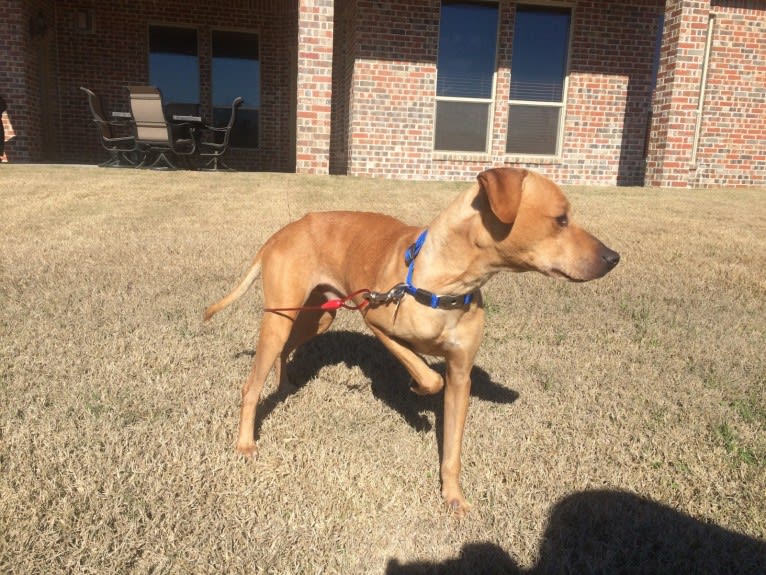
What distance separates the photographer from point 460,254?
253 cm

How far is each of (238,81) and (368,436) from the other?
620 inches

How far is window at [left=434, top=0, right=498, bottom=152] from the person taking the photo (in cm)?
1265

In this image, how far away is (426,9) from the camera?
40.5 ft

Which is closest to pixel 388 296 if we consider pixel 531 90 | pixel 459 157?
pixel 459 157

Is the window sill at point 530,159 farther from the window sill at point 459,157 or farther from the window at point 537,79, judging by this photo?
the window sill at point 459,157

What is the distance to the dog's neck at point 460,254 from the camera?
97.7 inches

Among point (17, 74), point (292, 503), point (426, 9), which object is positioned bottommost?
point (292, 503)

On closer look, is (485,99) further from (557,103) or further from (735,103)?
(735,103)

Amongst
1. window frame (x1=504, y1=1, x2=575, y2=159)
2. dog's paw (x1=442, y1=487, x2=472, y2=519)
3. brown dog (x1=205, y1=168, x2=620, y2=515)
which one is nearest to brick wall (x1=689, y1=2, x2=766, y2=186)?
window frame (x1=504, y1=1, x2=575, y2=159)

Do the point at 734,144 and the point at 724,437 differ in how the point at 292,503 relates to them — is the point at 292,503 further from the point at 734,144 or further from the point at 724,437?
the point at 734,144

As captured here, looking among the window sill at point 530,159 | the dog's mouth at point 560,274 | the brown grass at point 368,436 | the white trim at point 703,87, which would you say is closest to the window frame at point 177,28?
the window sill at point 530,159

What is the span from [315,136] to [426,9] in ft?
12.3

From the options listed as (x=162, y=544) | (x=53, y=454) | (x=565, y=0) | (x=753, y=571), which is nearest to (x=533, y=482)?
(x=753, y=571)

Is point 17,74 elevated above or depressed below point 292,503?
above
